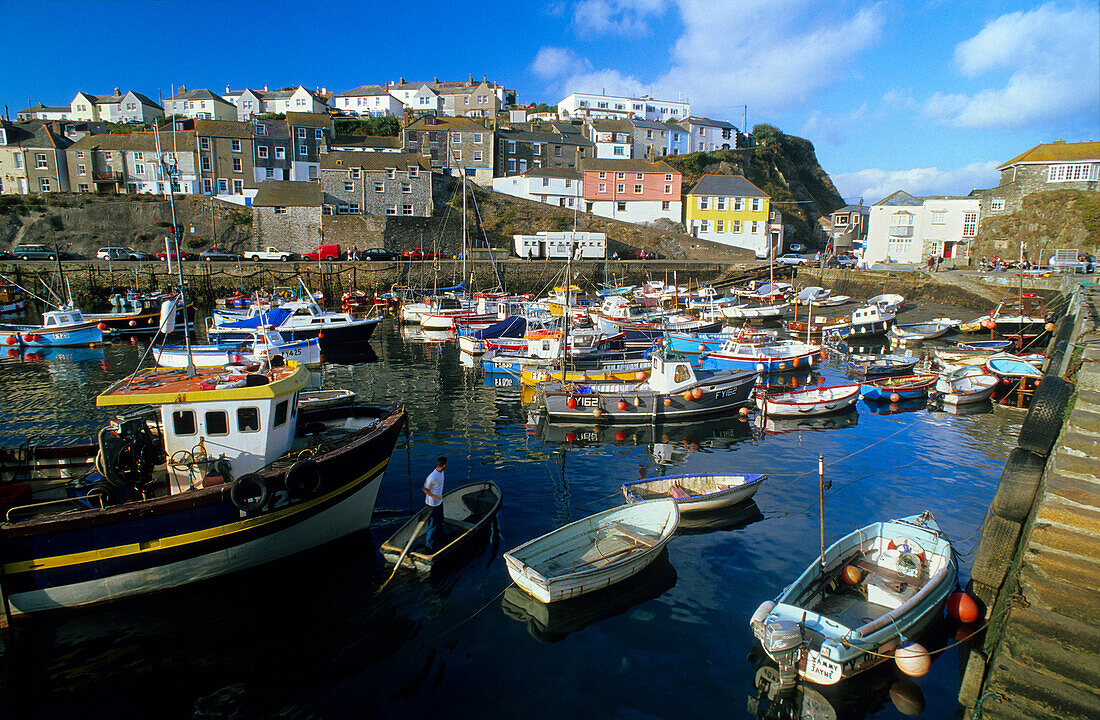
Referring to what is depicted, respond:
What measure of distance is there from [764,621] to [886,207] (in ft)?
199

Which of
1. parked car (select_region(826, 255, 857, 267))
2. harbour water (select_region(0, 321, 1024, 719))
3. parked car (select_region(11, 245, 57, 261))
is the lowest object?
harbour water (select_region(0, 321, 1024, 719))

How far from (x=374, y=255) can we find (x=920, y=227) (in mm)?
54029

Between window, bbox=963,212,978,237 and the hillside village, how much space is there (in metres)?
0.10

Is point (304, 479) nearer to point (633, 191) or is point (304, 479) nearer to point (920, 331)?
point (920, 331)

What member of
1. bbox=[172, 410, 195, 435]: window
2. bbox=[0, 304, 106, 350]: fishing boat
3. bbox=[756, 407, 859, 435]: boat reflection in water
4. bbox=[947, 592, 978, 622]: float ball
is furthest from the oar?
bbox=[0, 304, 106, 350]: fishing boat

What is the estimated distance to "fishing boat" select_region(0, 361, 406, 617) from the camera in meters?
9.82

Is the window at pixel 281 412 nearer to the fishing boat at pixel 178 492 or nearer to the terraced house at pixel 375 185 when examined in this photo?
the fishing boat at pixel 178 492

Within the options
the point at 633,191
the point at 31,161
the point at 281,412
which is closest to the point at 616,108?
the point at 633,191

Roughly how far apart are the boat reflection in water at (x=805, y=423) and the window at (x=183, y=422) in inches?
741

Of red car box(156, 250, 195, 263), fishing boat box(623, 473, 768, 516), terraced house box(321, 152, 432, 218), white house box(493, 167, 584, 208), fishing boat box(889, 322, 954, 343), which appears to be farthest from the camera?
white house box(493, 167, 584, 208)

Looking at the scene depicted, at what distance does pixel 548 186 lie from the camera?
71.4 metres

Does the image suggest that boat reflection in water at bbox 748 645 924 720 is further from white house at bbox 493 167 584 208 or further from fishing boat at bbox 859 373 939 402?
white house at bbox 493 167 584 208

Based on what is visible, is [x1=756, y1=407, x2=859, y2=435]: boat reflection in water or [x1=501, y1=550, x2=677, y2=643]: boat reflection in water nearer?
[x1=501, y1=550, x2=677, y2=643]: boat reflection in water

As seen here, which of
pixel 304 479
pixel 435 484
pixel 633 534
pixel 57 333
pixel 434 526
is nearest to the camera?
pixel 304 479
